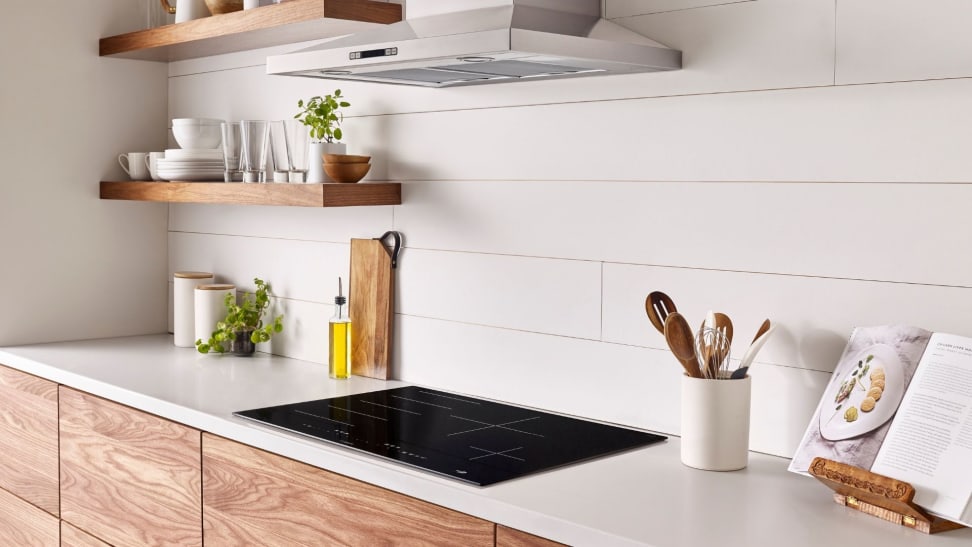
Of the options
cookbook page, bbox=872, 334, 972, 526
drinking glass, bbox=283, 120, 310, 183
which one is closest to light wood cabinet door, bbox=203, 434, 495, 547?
cookbook page, bbox=872, 334, 972, 526

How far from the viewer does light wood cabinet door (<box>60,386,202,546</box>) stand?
2115 millimetres

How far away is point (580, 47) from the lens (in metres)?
1.70

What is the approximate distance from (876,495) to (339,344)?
1.40 meters

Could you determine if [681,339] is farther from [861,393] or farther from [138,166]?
[138,166]

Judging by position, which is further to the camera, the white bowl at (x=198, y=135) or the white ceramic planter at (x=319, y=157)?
the white bowl at (x=198, y=135)

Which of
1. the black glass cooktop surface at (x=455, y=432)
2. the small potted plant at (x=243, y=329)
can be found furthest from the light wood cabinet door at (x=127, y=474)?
the small potted plant at (x=243, y=329)

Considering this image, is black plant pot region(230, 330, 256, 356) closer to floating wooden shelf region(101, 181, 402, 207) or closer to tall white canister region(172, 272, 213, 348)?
tall white canister region(172, 272, 213, 348)

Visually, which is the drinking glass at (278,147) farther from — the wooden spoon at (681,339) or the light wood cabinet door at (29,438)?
the wooden spoon at (681,339)

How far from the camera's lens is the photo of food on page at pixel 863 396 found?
57.4 inches

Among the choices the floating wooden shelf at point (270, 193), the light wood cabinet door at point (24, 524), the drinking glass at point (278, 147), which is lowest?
the light wood cabinet door at point (24, 524)

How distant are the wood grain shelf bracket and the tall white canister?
1.96 m

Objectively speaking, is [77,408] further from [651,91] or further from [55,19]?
[651,91]

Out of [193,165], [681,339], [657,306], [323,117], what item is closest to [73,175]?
[193,165]

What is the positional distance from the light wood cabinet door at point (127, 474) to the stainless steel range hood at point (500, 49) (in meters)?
0.83
